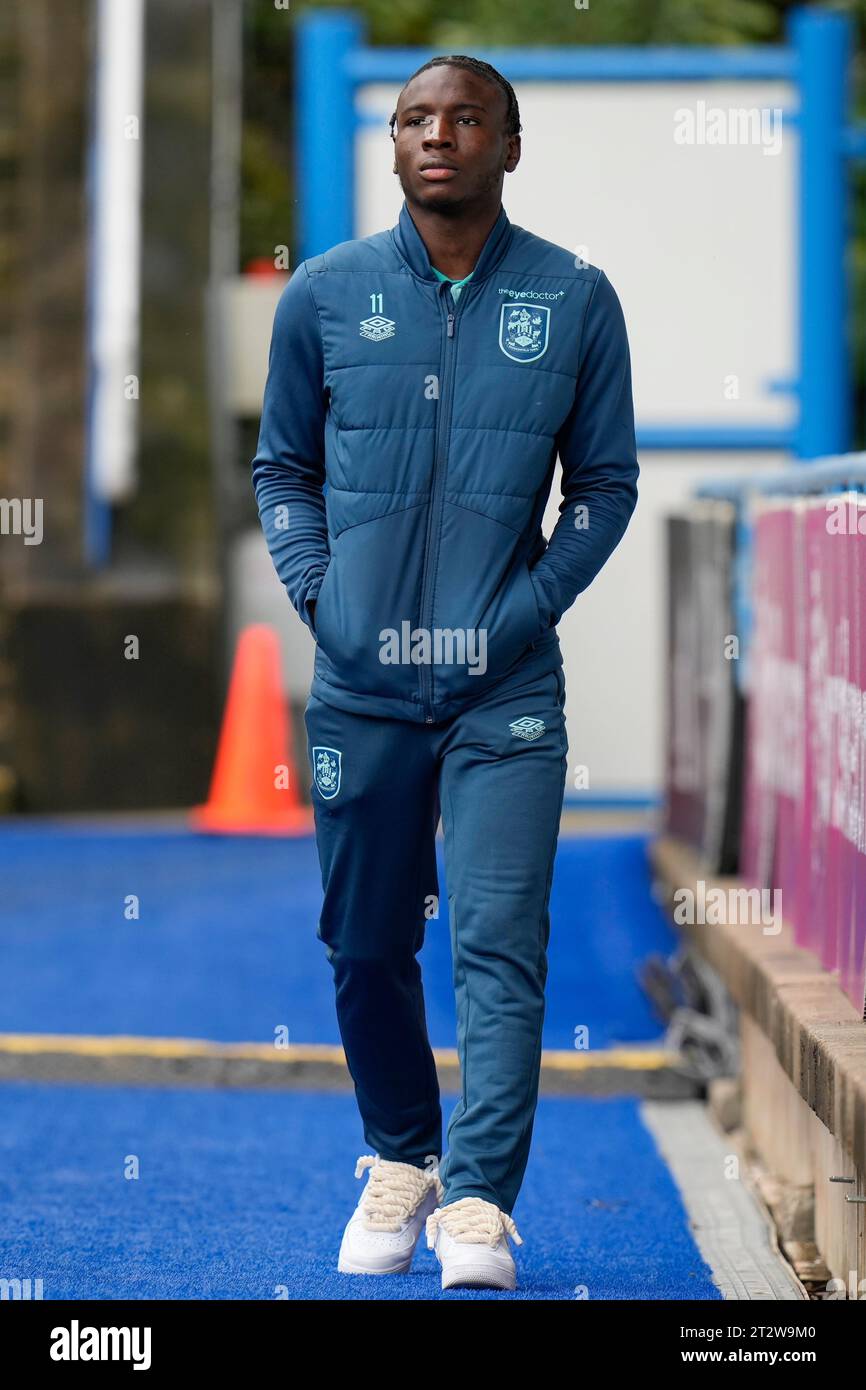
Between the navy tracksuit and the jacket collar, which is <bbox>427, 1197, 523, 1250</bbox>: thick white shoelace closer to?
the navy tracksuit

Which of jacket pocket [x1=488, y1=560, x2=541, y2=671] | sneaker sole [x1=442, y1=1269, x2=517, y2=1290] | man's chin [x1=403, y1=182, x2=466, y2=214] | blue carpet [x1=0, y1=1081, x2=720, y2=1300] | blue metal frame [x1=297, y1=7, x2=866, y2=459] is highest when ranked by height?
blue metal frame [x1=297, y1=7, x2=866, y2=459]

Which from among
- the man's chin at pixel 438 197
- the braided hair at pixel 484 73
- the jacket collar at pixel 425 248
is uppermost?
the braided hair at pixel 484 73

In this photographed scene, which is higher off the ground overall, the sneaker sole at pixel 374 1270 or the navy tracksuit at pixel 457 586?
the navy tracksuit at pixel 457 586

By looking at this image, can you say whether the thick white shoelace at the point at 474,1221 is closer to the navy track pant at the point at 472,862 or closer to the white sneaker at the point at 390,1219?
the navy track pant at the point at 472,862

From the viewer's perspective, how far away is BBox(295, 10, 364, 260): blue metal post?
842cm

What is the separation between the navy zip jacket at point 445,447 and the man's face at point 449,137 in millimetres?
90

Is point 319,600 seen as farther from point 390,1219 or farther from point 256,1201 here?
point 256,1201

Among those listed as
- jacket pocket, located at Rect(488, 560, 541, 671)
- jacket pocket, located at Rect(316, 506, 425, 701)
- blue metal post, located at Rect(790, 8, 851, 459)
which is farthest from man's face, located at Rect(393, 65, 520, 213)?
blue metal post, located at Rect(790, 8, 851, 459)

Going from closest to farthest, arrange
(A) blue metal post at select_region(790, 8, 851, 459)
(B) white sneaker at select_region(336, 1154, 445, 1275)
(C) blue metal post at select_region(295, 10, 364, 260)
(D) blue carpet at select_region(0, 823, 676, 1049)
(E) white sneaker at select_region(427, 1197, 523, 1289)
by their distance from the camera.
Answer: (E) white sneaker at select_region(427, 1197, 523, 1289) → (B) white sneaker at select_region(336, 1154, 445, 1275) → (D) blue carpet at select_region(0, 823, 676, 1049) → (C) blue metal post at select_region(295, 10, 364, 260) → (A) blue metal post at select_region(790, 8, 851, 459)

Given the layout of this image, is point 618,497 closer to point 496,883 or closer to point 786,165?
point 496,883

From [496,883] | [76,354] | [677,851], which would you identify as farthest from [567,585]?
[76,354]

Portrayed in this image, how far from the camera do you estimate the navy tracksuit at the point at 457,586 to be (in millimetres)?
3877

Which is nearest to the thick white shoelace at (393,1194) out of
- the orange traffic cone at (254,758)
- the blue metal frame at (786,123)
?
the blue metal frame at (786,123)

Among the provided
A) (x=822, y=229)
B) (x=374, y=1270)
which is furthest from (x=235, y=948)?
(x=374, y=1270)
